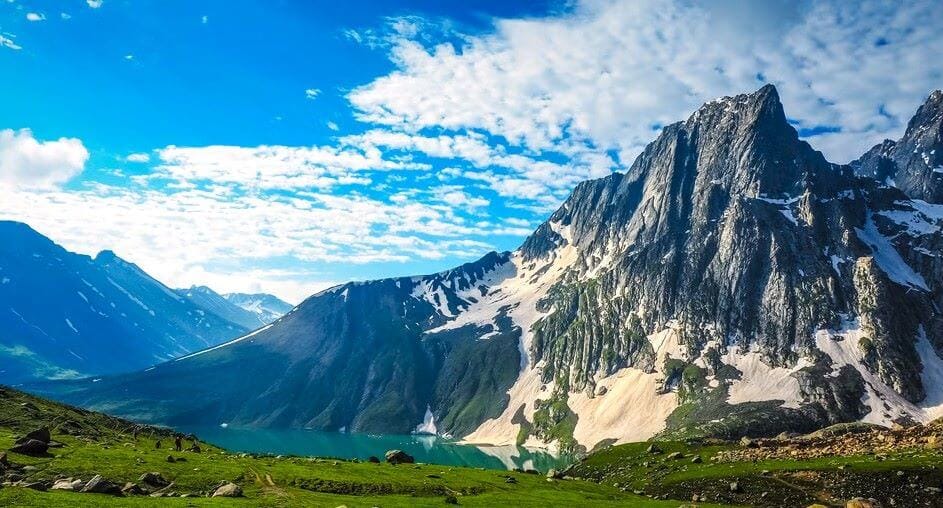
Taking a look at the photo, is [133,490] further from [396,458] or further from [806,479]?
[806,479]

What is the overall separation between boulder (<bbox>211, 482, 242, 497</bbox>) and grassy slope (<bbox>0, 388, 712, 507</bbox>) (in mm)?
1071

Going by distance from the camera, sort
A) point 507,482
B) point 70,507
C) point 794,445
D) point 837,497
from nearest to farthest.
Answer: point 70,507 < point 837,497 < point 507,482 < point 794,445

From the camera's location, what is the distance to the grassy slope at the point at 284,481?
42381mm

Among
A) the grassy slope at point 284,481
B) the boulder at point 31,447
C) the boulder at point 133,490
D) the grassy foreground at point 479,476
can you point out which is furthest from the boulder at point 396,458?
the boulder at point 31,447

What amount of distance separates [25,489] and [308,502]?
18321 millimetres

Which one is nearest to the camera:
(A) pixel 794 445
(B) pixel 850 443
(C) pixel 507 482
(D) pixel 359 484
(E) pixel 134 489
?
(E) pixel 134 489

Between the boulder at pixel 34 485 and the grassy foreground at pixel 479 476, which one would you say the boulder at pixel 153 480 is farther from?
the boulder at pixel 34 485

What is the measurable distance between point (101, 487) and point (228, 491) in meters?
8.48

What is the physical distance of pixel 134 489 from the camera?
43.1 m

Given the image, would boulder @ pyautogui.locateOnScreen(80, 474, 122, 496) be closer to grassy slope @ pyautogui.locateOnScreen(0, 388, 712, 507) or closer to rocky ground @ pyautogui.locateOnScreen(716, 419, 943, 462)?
grassy slope @ pyautogui.locateOnScreen(0, 388, 712, 507)

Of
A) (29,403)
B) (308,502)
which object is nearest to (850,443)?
(308,502)

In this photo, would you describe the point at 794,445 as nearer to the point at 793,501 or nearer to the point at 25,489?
the point at 793,501

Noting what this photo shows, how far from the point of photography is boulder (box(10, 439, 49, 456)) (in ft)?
165

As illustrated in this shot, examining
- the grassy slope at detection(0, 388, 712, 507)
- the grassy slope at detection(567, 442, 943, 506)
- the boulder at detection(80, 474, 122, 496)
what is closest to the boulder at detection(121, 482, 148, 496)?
the boulder at detection(80, 474, 122, 496)
